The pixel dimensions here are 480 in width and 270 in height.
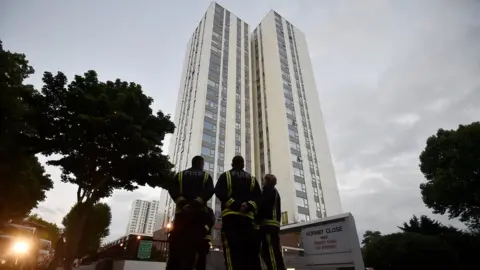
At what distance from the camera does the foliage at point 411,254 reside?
38.3ft

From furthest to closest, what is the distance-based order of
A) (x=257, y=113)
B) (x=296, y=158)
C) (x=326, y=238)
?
(x=257, y=113) < (x=296, y=158) < (x=326, y=238)

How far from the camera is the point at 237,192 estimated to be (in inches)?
148

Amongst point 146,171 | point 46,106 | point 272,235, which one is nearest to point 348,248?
point 272,235

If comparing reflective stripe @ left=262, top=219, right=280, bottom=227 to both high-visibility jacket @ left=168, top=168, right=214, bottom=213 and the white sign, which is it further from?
the white sign

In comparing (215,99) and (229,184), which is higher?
(215,99)

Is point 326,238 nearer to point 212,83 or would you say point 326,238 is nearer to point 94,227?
point 94,227

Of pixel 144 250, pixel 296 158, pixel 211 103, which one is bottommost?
pixel 144 250

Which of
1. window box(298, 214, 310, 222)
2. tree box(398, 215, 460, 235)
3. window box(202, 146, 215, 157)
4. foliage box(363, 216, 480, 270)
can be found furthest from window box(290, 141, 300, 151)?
foliage box(363, 216, 480, 270)

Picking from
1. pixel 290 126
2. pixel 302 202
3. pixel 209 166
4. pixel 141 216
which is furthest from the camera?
pixel 141 216

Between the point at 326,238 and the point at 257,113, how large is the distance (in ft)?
159

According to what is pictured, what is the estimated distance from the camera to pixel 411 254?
11.8 metres

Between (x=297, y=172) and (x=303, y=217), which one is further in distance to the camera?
(x=297, y=172)

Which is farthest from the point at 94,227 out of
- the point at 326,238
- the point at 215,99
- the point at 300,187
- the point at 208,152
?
the point at 326,238

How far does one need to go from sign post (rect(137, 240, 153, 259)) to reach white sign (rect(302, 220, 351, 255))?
581cm
